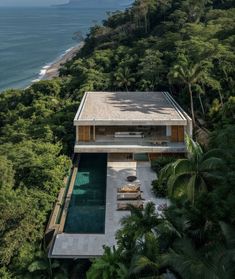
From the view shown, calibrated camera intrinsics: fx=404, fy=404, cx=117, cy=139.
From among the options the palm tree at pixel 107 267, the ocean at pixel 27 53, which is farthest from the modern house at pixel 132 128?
the ocean at pixel 27 53

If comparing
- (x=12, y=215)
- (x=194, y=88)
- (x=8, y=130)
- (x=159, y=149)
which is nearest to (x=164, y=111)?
(x=159, y=149)

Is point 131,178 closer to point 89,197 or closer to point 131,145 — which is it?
point 89,197

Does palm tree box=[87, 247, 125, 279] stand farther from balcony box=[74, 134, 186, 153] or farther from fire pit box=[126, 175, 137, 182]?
balcony box=[74, 134, 186, 153]

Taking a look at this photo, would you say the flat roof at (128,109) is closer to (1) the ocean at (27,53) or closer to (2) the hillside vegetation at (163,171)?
(2) the hillside vegetation at (163,171)

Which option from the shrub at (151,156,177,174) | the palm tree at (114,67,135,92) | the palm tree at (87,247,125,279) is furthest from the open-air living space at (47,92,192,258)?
the palm tree at (114,67,135,92)

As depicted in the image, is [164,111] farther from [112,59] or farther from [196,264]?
[112,59]

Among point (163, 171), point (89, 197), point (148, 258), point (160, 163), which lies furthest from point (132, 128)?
point (148, 258)

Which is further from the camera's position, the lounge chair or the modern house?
the modern house
